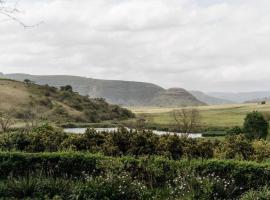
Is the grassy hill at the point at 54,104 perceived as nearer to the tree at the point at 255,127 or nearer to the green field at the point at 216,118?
the green field at the point at 216,118

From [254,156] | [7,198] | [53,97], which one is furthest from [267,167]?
[53,97]

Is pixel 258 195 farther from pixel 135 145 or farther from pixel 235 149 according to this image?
pixel 135 145

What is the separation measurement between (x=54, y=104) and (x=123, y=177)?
104 meters

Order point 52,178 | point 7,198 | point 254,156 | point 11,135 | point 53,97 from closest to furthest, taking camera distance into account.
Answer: point 7,198 < point 52,178 < point 254,156 < point 11,135 < point 53,97

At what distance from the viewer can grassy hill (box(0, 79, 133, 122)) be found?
107250 mm

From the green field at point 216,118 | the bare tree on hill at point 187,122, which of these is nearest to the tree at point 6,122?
the bare tree on hill at point 187,122

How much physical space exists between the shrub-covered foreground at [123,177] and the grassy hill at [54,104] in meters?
80.7

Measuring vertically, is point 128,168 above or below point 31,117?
above

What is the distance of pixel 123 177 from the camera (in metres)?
14.7

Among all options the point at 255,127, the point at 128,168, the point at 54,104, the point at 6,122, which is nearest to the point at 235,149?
the point at 128,168

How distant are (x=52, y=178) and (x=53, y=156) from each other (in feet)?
4.32

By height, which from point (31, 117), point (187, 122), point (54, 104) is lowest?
point (31, 117)

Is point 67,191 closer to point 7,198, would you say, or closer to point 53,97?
point 7,198

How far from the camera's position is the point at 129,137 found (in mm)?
19531
